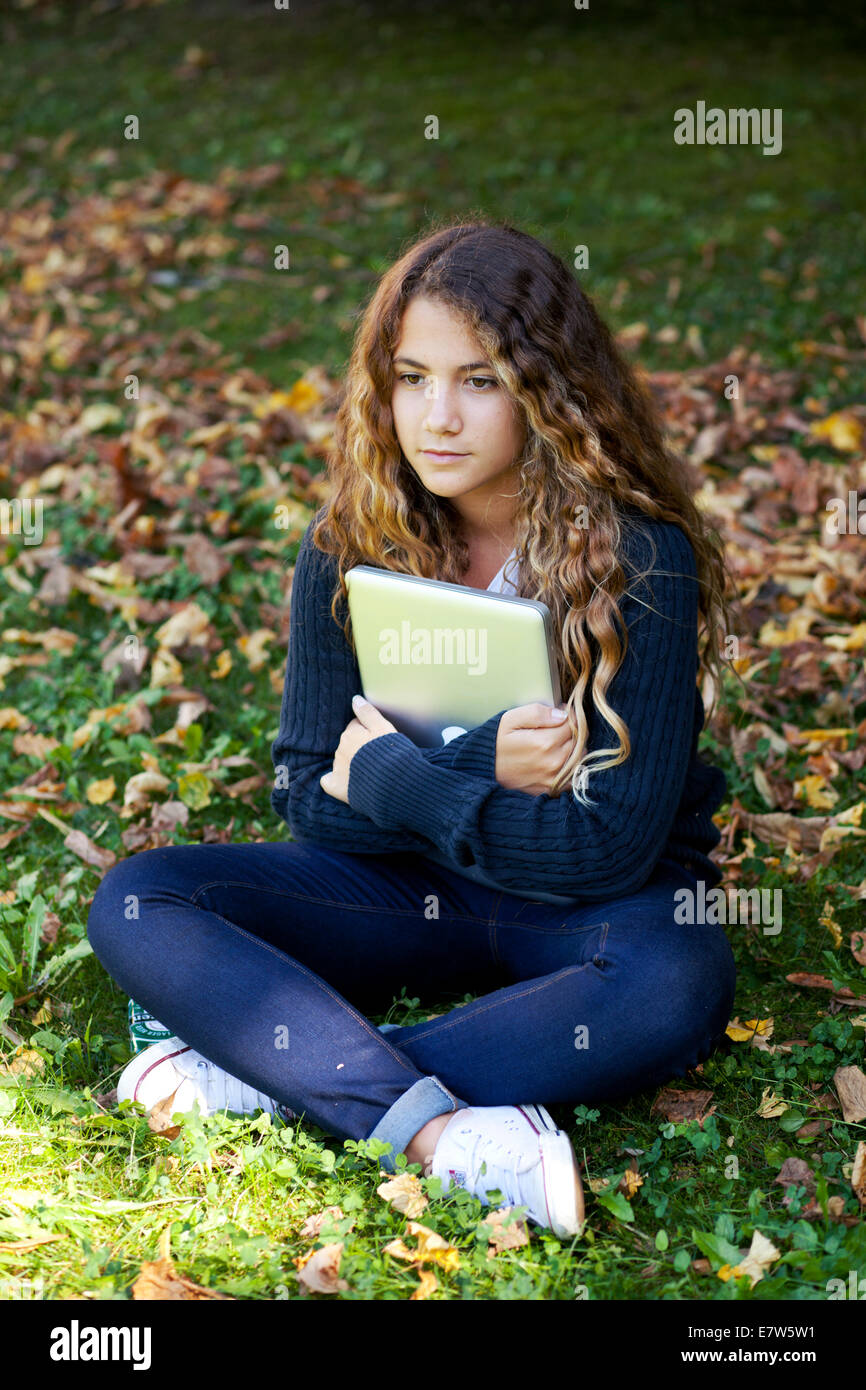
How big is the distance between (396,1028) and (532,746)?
604 millimetres

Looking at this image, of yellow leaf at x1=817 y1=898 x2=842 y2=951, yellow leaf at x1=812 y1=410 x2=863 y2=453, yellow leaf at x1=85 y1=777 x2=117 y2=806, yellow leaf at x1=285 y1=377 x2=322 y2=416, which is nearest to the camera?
yellow leaf at x1=817 y1=898 x2=842 y2=951

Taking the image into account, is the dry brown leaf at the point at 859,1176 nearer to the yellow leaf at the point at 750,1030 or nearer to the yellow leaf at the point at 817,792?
the yellow leaf at the point at 750,1030

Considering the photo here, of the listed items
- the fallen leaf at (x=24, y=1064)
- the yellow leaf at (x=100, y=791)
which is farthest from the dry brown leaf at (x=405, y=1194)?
the yellow leaf at (x=100, y=791)

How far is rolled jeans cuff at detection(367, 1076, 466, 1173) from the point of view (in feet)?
7.25

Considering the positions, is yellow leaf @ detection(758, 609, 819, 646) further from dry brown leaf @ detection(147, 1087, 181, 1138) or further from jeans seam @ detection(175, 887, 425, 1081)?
dry brown leaf @ detection(147, 1087, 181, 1138)

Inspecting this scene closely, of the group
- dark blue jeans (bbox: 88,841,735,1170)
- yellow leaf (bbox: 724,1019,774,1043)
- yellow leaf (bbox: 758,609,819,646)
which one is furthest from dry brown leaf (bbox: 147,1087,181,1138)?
yellow leaf (bbox: 758,609,819,646)

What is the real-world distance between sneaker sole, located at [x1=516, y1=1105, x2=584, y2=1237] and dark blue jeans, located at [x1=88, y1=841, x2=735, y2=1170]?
0.51 ft

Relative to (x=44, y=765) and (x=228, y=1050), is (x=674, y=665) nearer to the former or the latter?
(x=228, y=1050)

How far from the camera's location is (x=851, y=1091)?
2.43 m

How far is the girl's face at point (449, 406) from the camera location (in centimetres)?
246

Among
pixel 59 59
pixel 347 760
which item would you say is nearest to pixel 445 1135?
pixel 347 760

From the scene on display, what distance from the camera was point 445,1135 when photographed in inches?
86.9

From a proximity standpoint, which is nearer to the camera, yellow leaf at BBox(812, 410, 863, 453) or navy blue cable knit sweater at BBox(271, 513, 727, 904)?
navy blue cable knit sweater at BBox(271, 513, 727, 904)

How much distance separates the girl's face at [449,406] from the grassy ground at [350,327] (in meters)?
0.51
